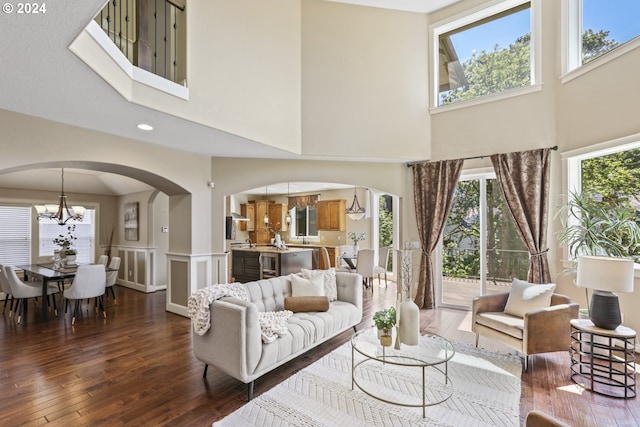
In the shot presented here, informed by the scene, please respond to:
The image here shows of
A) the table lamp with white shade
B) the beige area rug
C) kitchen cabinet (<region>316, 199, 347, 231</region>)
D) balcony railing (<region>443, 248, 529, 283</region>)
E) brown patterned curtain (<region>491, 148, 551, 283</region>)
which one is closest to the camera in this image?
the beige area rug

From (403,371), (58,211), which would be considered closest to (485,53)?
(403,371)

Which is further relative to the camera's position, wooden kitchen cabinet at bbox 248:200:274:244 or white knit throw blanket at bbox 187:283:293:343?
wooden kitchen cabinet at bbox 248:200:274:244

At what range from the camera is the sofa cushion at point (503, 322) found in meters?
3.26

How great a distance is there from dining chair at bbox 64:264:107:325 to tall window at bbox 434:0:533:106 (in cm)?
648

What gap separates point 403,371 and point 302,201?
25.2 ft

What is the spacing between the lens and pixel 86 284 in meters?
5.01

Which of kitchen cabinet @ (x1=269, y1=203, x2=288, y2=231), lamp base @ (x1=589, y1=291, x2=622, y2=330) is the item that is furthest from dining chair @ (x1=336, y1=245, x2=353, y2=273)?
lamp base @ (x1=589, y1=291, x2=622, y2=330)

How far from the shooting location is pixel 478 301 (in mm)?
3771

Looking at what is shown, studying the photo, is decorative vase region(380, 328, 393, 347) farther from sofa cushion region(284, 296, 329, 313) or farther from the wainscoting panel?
the wainscoting panel

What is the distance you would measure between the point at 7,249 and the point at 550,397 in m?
9.49

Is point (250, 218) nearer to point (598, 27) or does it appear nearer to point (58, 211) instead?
point (58, 211)

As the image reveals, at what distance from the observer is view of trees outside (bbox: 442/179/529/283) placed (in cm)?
498

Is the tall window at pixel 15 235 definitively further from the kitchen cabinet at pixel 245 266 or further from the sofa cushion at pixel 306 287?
the sofa cushion at pixel 306 287

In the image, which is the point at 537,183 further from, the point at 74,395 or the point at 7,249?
the point at 7,249
